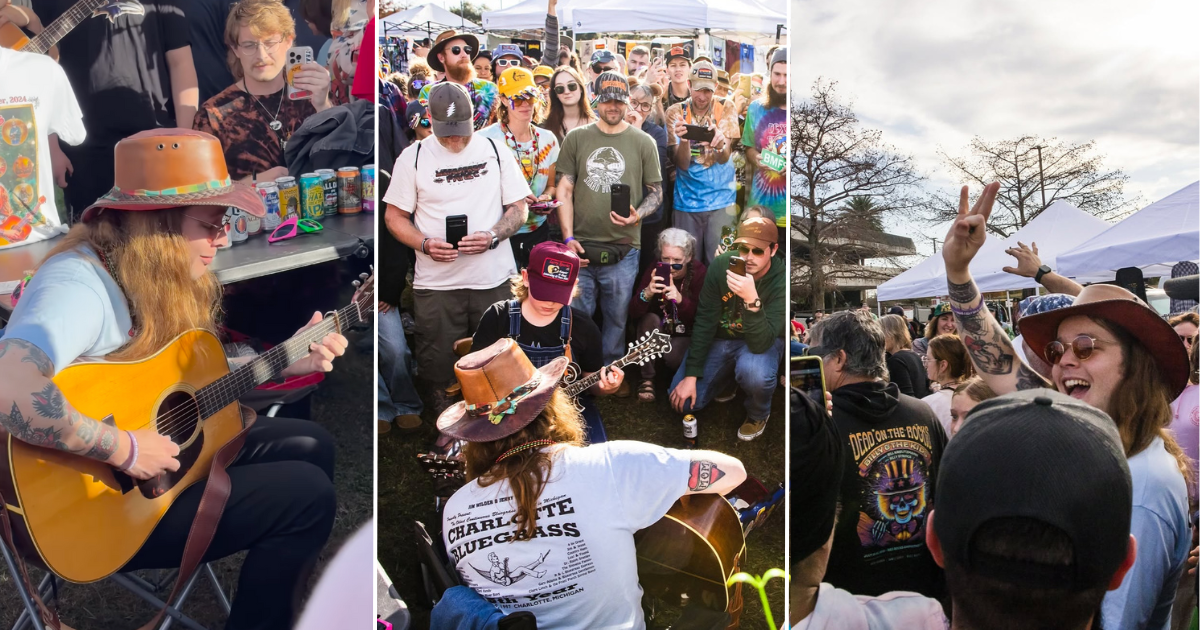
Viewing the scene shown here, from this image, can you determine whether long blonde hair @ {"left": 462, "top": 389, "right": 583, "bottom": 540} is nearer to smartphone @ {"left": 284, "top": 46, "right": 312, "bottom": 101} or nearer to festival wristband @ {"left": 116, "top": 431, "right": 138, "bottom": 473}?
festival wristband @ {"left": 116, "top": 431, "right": 138, "bottom": 473}

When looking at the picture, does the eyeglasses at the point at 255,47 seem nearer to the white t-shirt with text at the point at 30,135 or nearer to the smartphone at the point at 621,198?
the white t-shirt with text at the point at 30,135

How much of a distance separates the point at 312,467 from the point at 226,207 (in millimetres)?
1108

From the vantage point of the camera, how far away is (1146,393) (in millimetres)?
3139

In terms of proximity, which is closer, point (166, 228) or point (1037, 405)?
point (1037, 405)

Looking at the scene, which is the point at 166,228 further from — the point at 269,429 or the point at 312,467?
the point at 312,467

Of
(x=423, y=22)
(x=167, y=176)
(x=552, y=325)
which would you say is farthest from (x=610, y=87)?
(x=167, y=176)

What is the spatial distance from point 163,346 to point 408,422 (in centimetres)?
101

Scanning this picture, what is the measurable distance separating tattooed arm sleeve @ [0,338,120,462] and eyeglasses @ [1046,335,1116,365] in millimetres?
3584

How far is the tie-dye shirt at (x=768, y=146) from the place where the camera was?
11.1 ft

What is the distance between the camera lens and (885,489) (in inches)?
128

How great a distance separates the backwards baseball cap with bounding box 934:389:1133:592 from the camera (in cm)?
179

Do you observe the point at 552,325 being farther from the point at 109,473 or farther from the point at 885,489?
the point at 109,473

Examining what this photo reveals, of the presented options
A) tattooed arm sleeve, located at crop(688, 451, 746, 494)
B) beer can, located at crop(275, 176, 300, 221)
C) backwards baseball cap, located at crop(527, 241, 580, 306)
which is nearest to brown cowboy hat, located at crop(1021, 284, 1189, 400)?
tattooed arm sleeve, located at crop(688, 451, 746, 494)

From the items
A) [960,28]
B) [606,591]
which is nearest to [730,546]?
[606,591]
